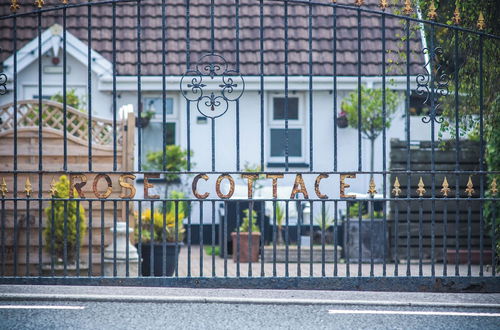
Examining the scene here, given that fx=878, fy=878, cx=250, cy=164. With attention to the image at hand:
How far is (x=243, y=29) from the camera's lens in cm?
1814

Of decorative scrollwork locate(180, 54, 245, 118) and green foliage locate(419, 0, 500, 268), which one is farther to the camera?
green foliage locate(419, 0, 500, 268)

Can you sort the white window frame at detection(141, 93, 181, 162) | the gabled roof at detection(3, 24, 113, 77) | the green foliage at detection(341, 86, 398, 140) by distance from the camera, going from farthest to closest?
the white window frame at detection(141, 93, 181, 162)
the gabled roof at detection(3, 24, 113, 77)
the green foliage at detection(341, 86, 398, 140)

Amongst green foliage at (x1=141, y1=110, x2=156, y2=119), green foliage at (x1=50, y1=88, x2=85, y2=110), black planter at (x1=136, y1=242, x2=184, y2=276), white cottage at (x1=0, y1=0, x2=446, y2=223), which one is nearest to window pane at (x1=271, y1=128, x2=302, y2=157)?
white cottage at (x1=0, y1=0, x2=446, y2=223)

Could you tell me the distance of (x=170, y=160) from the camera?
16.1 metres

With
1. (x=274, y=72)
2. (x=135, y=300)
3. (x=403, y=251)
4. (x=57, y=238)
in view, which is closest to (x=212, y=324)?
(x=135, y=300)

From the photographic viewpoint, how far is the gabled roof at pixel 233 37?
57.4 feet

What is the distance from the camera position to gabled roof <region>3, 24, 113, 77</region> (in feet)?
55.1

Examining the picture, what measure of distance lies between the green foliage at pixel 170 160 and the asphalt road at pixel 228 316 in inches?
290

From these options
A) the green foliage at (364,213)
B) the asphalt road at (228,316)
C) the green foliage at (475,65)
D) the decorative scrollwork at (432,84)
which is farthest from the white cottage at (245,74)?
the asphalt road at (228,316)

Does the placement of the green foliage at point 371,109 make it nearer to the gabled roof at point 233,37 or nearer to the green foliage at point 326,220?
the gabled roof at point 233,37

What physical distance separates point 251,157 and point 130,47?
3309 mm

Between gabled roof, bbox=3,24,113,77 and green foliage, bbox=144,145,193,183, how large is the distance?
6.43ft

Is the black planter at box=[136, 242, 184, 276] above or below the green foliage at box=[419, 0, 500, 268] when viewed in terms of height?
below

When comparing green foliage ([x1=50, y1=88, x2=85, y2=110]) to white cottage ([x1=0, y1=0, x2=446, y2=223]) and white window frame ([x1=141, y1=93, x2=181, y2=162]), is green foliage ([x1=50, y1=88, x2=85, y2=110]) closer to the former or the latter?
A: white cottage ([x1=0, y1=0, x2=446, y2=223])
